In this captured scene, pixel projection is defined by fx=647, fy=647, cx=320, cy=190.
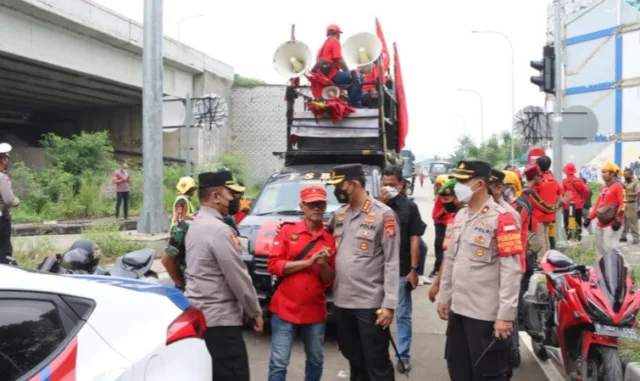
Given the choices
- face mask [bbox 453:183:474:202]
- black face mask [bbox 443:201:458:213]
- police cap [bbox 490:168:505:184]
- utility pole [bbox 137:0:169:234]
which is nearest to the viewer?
face mask [bbox 453:183:474:202]

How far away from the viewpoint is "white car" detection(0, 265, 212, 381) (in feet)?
8.15

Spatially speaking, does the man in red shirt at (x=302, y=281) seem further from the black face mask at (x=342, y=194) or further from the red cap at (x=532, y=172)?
the red cap at (x=532, y=172)

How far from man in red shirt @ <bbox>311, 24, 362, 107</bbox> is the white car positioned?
24.9 feet

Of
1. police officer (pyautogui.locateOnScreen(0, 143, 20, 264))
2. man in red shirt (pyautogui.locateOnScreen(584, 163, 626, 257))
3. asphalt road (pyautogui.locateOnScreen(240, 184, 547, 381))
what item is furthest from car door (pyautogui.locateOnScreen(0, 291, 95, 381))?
man in red shirt (pyautogui.locateOnScreen(584, 163, 626, 257))

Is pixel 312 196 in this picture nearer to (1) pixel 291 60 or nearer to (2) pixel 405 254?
(2) pixel 405 254

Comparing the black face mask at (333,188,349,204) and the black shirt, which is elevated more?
the black face mask at (333,188,349,204)

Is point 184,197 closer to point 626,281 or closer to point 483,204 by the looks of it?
point 483,204

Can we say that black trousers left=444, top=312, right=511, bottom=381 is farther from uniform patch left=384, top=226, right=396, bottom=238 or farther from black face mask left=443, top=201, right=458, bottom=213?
black face mask left=443, top=201, right=458, bottom=213

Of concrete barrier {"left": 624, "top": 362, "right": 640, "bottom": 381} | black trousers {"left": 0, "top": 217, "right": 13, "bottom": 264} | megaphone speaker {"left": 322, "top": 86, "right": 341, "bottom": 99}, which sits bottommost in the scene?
concrete barrier {"left": 624, "top": 362, "right": 640, "bottom": 381}

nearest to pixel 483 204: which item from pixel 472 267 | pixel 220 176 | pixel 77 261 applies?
pixel 472 267

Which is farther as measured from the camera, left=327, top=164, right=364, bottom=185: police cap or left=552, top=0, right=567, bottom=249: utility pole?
left=552, top=0, right=567, bottom=249: utility pole

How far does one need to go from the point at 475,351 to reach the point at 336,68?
705 cm

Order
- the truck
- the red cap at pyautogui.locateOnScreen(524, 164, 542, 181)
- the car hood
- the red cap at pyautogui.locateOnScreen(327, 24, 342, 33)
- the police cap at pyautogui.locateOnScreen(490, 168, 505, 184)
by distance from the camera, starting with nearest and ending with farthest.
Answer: the police cap at pyautogui.locateOnScreen(490, 168, 505, 184), the car hood, the red cap at pyautogui.locateOnScreen(524, 164, 542, 181), the truck, the red cap at pyautogui.locateOnScreen(327, 24, 342, 33)

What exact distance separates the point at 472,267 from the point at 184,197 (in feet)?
15.3
